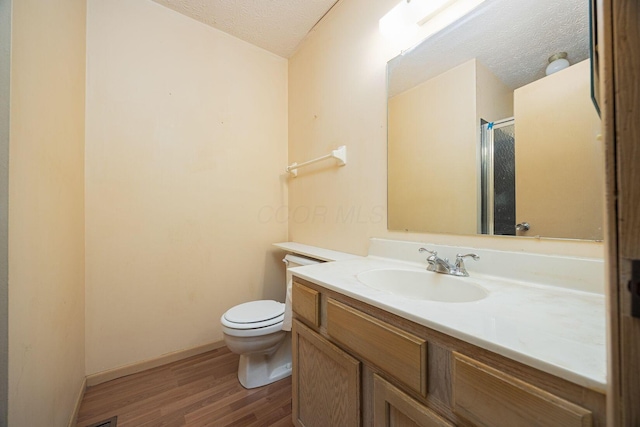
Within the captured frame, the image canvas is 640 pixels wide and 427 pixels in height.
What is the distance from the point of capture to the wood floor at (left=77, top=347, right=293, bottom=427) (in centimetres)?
116

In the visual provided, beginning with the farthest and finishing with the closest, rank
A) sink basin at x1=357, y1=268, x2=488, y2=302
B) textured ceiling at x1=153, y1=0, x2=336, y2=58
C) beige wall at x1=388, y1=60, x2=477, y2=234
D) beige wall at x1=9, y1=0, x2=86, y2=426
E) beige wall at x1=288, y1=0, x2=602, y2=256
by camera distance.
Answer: textured ceiling at x1=153, y1=0, x2=336, y2=58 → beige wall at x1=288, y1=0, x2=602, y2=256 → beige wall at x1=388, y1=60, x2=477, y2=234 → sink basin at x1=357, y1=268, x2=488, y2=302 → beige wall at x1=9, y1=0, x2=86, y2=426

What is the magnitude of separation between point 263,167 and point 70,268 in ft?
4.30

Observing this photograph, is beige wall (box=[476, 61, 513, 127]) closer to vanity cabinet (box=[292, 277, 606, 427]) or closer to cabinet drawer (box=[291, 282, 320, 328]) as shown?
vanity cabinet (box=[292, 277, 606, 427])

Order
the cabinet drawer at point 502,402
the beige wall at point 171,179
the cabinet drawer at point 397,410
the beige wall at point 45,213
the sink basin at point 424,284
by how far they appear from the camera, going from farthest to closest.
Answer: the beige wall at point 171,179, the sink basin at point 424,284, the beige wall at point 45,213, the cabinet drawer at point 397,410, the cabinet drawer at point 502,402

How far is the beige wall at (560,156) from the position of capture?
0.70m

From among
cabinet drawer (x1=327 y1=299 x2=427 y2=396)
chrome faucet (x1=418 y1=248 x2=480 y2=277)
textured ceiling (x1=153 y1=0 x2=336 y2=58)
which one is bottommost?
cabinet drawer (x1=327 y1=299 x2=427 y2=396)

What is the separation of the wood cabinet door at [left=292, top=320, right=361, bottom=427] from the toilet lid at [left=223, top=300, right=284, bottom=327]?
407 millimetres

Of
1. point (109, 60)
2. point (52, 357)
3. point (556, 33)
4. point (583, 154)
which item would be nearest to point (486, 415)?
point (583, 154)

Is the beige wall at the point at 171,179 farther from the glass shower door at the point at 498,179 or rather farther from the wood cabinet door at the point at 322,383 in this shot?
the glass shower door at the point at 498,179

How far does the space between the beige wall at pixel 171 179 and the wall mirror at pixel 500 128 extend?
1216 mm

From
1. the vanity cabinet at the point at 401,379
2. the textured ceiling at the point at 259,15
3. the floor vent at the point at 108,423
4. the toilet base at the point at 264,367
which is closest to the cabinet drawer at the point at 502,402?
the vanity cabinet at the point at 401,379

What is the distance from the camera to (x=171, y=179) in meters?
1.62

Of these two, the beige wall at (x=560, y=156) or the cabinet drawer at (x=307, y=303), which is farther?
the cabinet drawer at (x=307, y=303)

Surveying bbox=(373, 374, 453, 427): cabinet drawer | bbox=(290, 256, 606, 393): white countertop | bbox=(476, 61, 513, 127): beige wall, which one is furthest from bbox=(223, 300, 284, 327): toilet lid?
bbox=(476, 61, 513, 127): beige wall
